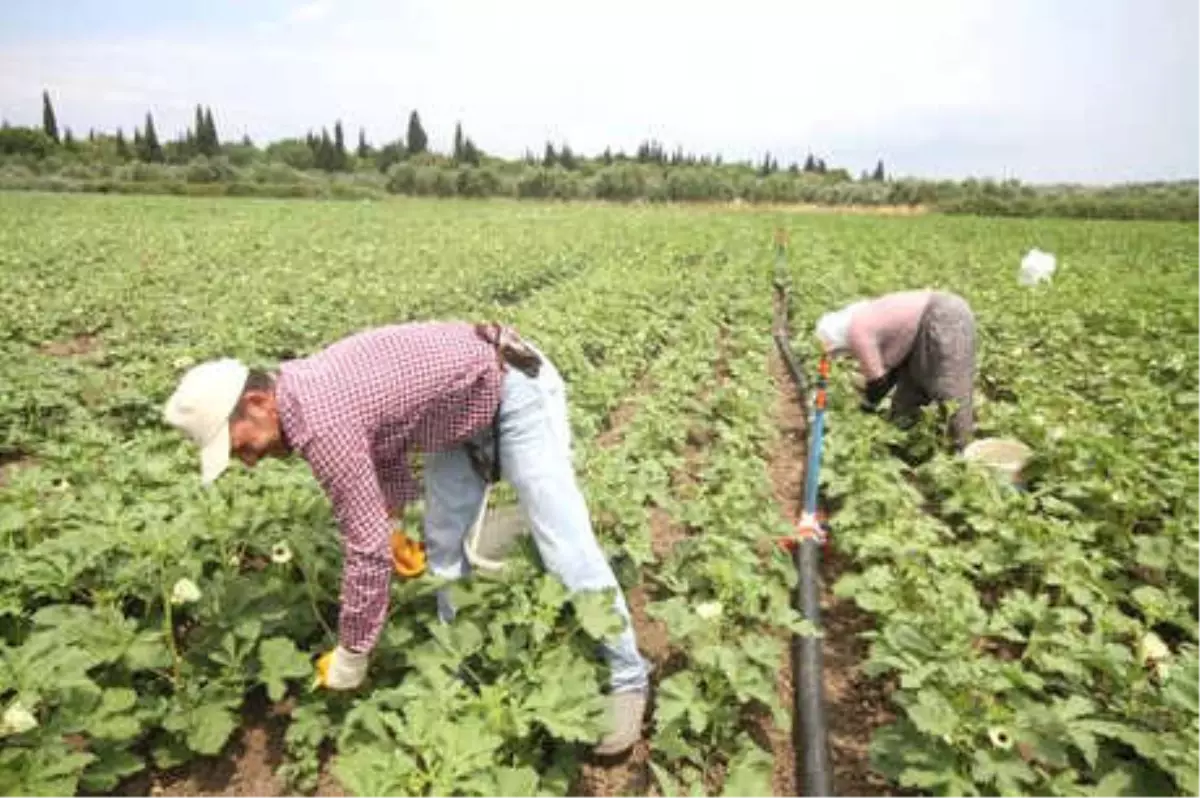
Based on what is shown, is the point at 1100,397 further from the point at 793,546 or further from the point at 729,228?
the point at 729,228

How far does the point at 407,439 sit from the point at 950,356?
3.85 m

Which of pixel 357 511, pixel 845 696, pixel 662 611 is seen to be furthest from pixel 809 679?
pixel 357 511

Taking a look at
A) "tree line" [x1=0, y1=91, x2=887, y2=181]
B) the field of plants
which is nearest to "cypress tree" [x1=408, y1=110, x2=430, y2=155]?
"tree line" [x1=0, y1=91, x2=887, y2=181]

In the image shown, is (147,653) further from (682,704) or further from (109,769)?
(682,704)

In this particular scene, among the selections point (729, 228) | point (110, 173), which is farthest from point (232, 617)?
point (110, 173)

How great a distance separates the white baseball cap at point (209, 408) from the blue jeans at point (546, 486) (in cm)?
80

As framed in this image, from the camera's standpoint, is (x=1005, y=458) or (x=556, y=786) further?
(x=1005, y=458)

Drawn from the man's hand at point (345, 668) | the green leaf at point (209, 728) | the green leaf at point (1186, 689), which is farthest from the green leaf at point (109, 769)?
the green leaf at point (1186, 689)

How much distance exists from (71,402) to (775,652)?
18.2ft

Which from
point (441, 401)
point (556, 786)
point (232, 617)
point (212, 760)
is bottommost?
point (212, 760)

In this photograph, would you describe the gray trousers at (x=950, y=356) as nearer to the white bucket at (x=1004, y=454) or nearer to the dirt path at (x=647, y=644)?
the white bucket at (x=1004, y=454)

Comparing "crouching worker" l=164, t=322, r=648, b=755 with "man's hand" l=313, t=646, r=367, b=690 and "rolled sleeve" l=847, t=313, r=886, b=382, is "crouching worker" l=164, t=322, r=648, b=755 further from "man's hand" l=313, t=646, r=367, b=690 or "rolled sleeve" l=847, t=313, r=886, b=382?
"rolled sleeve" l=847, t=313, r=886, b=382

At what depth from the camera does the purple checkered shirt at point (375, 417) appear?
2.14 metres

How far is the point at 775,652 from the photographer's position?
2.77 meters
